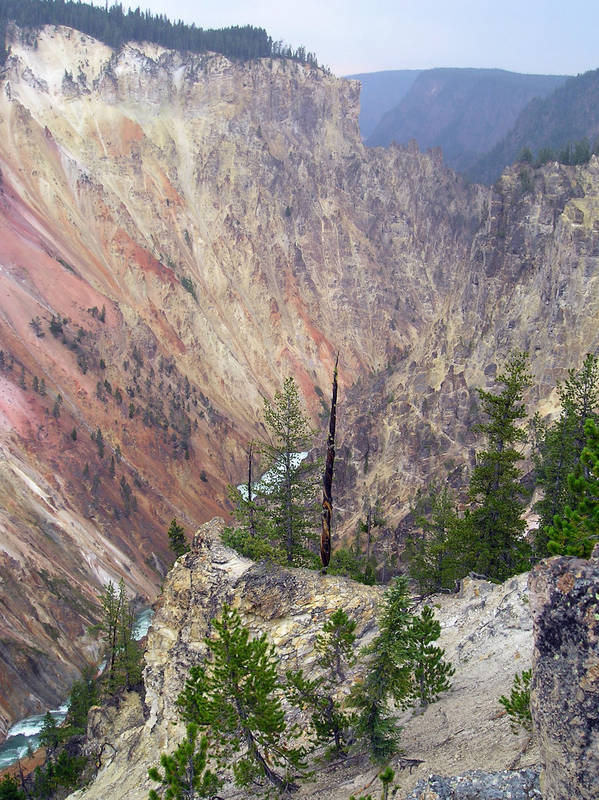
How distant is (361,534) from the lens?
2351 inches

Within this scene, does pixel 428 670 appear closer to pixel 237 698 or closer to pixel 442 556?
pixel 237 698

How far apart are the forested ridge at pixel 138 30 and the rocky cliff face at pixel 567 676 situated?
120712 mm

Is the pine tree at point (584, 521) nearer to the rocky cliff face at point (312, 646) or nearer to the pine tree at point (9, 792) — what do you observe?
the rocky cliff face at point (312, 646)

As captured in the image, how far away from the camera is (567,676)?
775 cm

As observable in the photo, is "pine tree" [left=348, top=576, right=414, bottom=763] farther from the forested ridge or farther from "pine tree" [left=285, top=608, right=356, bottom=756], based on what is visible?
the forested ridge

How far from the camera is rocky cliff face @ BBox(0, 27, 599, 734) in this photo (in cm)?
5600

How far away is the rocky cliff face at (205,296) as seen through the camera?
2205 inches

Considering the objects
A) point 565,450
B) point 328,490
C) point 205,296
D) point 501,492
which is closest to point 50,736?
point 328,490

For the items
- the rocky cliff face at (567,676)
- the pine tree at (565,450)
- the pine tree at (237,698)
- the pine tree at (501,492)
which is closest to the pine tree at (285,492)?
the pine tree at (501,492)

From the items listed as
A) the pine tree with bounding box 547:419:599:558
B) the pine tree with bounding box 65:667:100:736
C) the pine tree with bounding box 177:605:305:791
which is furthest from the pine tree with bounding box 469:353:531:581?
the pine tree with bounding box 65:667:100:736

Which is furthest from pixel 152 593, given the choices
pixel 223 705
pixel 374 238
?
pixel 374 238

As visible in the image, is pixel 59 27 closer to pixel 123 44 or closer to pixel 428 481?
pixel 123 44

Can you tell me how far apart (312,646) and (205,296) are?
9133cm

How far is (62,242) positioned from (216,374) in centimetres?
2815
